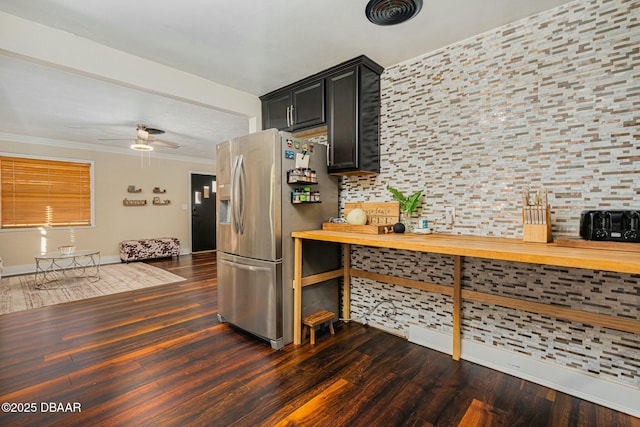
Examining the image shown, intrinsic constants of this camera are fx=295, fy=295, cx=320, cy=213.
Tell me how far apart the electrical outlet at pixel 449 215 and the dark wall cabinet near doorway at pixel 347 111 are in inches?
28.4

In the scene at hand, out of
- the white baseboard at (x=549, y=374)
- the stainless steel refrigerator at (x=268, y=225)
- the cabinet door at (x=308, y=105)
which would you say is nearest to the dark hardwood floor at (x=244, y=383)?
the white baseboard at (x=549, y=374)

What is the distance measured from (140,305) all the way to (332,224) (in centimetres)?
255

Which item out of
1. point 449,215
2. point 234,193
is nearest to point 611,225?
point 449,215

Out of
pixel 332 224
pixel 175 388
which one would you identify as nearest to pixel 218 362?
pixel 175 388

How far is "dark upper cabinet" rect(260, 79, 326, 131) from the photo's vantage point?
281 centimetres

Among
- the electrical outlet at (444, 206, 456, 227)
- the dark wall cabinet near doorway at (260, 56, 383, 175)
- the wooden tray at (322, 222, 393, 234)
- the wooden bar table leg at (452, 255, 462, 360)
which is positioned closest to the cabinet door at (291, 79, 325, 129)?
the dark wall cabinet near doorway at (260, 56, 383, 175)

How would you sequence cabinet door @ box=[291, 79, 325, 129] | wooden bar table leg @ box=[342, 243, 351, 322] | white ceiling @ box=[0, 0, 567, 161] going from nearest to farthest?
white ceiling @ box=[0, 0, 567, 161]
cabinet door @ box=[291, 79, 325, 129]
wooden bar table leg @ box=[342, 243, 351, 322]

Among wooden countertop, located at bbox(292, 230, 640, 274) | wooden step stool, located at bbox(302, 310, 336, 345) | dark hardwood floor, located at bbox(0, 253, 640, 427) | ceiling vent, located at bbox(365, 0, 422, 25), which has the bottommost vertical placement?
dark hardwood floor, located at bbox(0, 253, 640, 427)

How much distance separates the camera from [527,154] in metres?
1.98

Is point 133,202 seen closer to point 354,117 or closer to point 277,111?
point 277,111

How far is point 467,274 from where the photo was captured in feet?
7.25

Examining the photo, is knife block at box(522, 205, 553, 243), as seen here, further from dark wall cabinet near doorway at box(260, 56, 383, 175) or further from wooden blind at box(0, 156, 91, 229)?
wooden blind at box(0, 156, 91, 229)

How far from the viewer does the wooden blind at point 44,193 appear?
4.96m

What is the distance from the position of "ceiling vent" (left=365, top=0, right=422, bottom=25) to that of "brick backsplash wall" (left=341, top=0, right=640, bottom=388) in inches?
23.7
